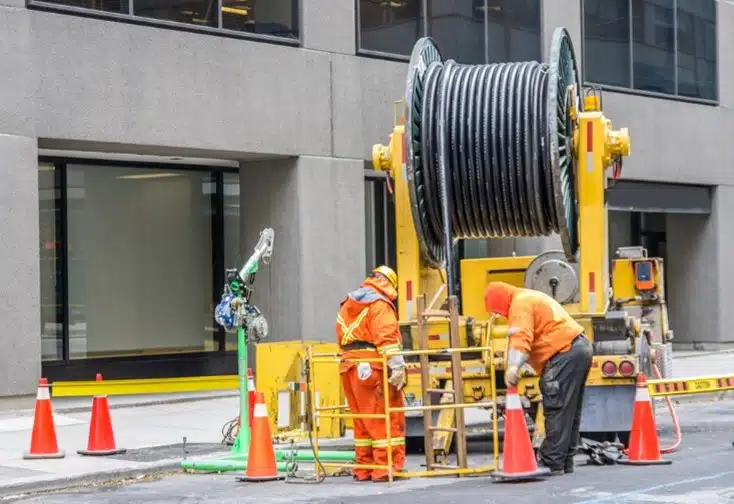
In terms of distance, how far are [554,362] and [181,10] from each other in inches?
371

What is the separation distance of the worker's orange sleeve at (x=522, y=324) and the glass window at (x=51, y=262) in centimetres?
951

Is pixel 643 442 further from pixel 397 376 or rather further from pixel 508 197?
pixel 508 197

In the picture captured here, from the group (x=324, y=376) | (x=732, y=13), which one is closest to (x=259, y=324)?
(x=324, y=376)

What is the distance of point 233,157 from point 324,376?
653 cm

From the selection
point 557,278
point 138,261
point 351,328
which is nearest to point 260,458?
point 351,328

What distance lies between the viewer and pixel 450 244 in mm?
13383

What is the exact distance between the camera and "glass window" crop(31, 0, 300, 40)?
18297mm

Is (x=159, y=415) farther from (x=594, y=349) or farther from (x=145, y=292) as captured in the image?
(x=594, y=349)

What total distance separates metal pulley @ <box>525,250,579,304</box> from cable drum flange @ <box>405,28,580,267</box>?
5.5 inches

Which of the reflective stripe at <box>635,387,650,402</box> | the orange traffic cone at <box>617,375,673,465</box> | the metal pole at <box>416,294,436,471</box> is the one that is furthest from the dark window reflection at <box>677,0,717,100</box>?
the metal pole at <box>416,294,436,471</box>

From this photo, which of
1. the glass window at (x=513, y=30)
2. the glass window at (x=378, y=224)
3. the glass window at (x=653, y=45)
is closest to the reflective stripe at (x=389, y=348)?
the glass window at (x=378, y=224)

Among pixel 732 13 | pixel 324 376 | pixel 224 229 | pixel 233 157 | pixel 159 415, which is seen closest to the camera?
pixel 324 376

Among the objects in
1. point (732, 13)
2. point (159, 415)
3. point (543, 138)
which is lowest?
point (159, 415)

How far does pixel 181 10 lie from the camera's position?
19.0 metres
